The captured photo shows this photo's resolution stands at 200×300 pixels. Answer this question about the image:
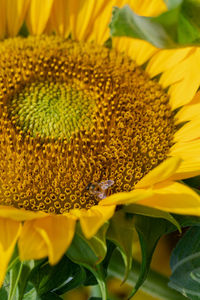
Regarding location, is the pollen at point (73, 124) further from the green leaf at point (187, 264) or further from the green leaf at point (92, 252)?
the green leaf at point (187, 264)

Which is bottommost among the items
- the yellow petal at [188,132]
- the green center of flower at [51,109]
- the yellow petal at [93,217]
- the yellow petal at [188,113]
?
the yellow petal at [93,217]

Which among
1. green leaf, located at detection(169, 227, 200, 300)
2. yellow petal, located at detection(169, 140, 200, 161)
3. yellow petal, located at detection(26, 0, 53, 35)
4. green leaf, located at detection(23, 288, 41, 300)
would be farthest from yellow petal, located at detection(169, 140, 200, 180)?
yellow petal, located at detection(26, 0, 53, 35)

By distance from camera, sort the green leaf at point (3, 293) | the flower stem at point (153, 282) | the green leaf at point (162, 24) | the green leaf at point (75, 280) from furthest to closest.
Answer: the flower stem at point (153, 282)
the green leaf at point (3, 293)
the green leaf at point (75, 280)
the green leaf at point (162, 24)

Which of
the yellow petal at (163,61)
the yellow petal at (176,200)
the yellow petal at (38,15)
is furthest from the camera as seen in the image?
the yellow petal at (38,15)

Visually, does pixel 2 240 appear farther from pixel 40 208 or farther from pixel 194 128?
pixel 194 128

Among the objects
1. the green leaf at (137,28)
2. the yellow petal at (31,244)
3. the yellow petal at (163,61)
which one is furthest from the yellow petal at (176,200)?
the yellow petal at (163,61)
